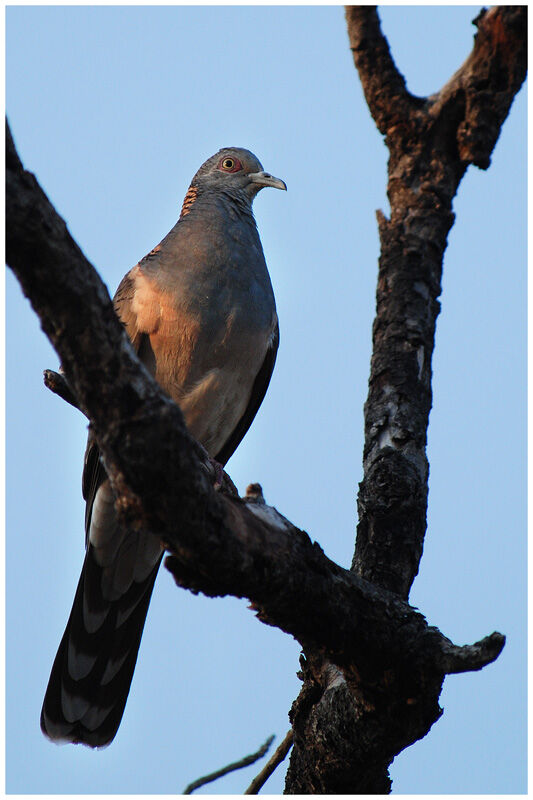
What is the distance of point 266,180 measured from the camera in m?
5.69

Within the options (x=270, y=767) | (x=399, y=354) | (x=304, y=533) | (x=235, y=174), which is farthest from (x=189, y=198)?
(x=270, y=767)

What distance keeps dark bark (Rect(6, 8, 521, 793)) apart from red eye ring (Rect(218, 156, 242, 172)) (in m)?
1.74

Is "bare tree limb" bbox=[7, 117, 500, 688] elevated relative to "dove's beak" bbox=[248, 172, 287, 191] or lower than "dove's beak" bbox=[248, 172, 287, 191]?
lower

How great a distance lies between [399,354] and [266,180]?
2.12 metres

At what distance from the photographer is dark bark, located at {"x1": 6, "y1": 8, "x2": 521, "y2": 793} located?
2232 millimetres

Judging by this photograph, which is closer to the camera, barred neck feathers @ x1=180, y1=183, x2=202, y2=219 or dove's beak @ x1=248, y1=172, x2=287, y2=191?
barred neck feathers @ x1=180, y1=183, x2=202, y2=219

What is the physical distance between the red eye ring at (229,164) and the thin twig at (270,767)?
12.3ft

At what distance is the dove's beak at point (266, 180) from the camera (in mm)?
5645

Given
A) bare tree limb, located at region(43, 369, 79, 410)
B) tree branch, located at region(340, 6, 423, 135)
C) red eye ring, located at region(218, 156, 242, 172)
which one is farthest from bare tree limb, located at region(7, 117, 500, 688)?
red eye ring, located at region(218, 156, 242, 172)

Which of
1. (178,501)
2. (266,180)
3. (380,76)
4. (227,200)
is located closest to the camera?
(178,501)

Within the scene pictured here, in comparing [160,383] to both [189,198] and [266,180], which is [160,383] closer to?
[189,198]

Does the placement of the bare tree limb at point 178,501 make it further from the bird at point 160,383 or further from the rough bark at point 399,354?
the bird at point 160,383

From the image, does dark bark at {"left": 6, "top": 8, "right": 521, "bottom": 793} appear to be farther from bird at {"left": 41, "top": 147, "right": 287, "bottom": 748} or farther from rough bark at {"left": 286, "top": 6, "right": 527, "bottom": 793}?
bird at {"left": 41, "top": 147, "right": 287, "bottom": 748}

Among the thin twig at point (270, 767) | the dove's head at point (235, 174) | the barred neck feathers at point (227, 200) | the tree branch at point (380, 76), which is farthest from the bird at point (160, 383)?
the thin twig at point (270, 767)
